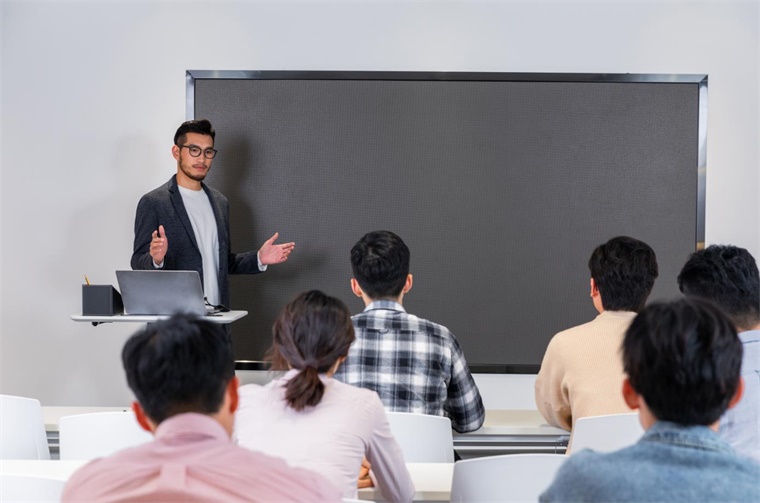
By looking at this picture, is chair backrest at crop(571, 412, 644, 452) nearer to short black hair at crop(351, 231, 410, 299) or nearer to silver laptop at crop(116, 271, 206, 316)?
short black hair at crop(351, 231, 410, 299)

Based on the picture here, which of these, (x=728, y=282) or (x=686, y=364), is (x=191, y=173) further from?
(x=686, y=364)

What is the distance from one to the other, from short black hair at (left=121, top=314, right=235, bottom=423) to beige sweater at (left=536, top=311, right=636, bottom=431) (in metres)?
1.47

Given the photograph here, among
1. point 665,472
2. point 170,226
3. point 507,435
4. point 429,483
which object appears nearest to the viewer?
point 665,472

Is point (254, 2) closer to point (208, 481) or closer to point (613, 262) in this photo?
point (613, 262)

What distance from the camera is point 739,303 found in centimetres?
205

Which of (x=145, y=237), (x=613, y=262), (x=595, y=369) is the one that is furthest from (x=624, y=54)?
(x=145, y=237)

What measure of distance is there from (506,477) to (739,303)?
82 cm

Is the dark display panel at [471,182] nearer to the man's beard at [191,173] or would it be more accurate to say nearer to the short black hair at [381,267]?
the man's beard at [191,173]

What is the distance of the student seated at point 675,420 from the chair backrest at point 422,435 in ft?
3.65

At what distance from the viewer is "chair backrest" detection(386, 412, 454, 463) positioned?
2.24 meters

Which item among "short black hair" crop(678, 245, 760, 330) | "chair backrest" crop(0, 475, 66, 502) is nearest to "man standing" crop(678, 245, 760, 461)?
"short black hair" crop(678, 245, 760, 330)

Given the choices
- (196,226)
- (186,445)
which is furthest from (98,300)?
(186,445)

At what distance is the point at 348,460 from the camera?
1.69 metres

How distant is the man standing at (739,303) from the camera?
5.80ft
